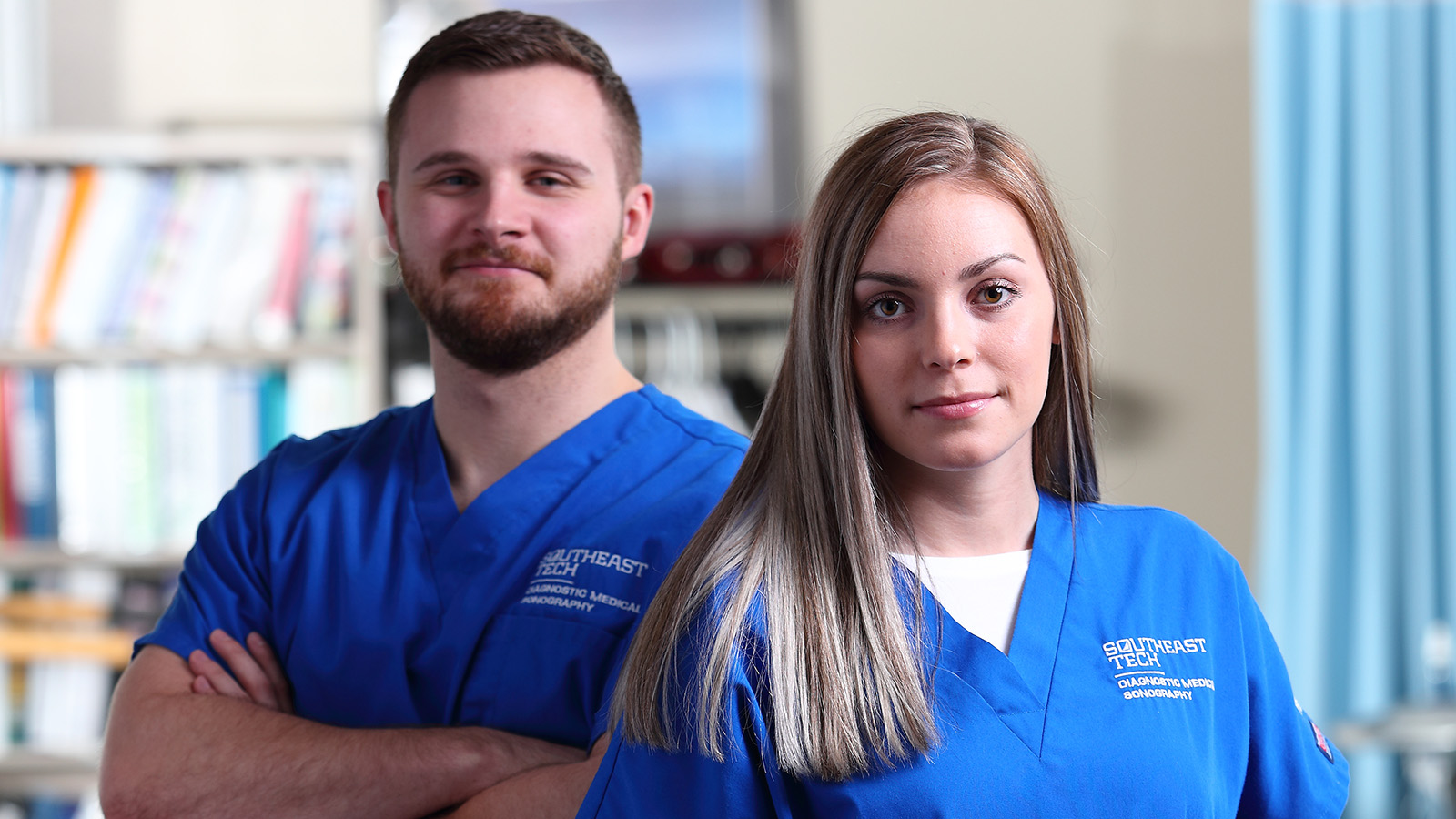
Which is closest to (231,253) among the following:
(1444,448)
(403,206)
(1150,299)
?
(403,206)

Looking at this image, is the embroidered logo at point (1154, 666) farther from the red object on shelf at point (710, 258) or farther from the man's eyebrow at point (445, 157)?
the red object on shelf at point (710, 258)

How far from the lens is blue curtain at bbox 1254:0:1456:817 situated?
103 inches

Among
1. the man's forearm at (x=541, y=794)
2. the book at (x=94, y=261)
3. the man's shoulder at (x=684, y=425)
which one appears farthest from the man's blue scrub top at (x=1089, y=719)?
the book at (x=94, y=261)

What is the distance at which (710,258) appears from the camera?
8.97 feet

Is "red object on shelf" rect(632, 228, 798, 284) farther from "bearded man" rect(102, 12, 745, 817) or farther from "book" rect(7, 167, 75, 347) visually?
"bearded man" rect(102, 12, 745, 817)

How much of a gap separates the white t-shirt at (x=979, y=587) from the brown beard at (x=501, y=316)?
0.49 meters

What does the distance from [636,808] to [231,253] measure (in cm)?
178

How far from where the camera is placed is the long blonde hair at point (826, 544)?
0.85 meters

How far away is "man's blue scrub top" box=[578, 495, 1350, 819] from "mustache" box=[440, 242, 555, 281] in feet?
1.63

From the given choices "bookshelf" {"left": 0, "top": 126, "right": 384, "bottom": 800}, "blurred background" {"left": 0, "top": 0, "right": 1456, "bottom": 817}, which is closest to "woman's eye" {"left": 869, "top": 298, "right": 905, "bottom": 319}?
"blurred background" {"left": 0, "top": 0, "right": 1456, "bottom": 817}

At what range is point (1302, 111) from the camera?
8.93 ft

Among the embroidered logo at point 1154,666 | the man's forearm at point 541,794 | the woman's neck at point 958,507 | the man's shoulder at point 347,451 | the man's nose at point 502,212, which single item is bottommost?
the man's forearm at point 541,794

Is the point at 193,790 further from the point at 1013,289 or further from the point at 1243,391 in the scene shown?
the point at 1243,391

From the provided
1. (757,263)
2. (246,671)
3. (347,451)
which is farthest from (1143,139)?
(246,671)
